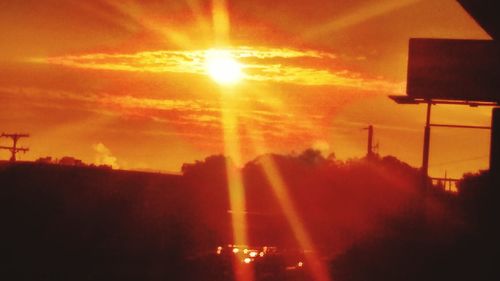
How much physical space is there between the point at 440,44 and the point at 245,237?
11440mm

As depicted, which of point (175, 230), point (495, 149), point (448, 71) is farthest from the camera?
point (448, 71)

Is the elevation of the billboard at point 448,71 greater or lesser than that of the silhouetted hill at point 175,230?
greater

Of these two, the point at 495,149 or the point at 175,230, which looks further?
the point at 175,230

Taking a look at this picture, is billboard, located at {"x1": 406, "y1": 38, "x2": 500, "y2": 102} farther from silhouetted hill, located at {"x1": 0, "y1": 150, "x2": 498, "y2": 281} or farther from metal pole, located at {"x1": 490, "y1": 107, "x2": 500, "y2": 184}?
metal pole, located at {"x1": 490, "y1": 107, "x2": 500, "y2": 184}

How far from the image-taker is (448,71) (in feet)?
Result: 138

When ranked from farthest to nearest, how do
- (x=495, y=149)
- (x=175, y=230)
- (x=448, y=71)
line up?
(x=448, y=71) < (x=175, y=230) < (x=495, y=149)

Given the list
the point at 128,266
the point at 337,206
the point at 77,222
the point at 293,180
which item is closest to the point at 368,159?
the point at 337,206

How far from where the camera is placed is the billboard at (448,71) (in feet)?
132

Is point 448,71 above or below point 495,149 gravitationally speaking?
above

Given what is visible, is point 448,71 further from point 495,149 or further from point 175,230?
point 495,149

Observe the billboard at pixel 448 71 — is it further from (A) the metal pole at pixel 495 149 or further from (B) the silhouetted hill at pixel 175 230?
(A) the metal pole at pixel 495 149

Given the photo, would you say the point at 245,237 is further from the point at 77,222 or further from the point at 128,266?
the point at 128,266

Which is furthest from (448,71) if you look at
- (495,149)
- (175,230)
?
(495,149)

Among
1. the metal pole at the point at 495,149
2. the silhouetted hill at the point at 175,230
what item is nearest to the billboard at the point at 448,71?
the silhouetted hill at the point at 175,230
